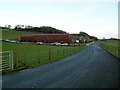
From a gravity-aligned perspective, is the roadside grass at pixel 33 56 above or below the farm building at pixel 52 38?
below

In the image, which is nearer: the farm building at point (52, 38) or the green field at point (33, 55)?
the green field at point (33, 55)

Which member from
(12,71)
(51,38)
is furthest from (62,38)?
(12,71)

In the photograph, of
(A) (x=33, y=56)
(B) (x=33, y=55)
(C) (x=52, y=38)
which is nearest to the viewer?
(A) (x=33, y=56)

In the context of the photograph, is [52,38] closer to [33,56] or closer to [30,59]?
[33,56]

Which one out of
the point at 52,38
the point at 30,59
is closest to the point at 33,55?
the point at 30,59

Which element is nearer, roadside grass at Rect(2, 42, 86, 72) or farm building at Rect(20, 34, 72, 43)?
roadside grass at Rect(2, 42, 86, 72)

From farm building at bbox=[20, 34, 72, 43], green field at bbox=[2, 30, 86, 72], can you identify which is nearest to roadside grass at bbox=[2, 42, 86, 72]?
green field at bbox=[2, 30, 86, 72]

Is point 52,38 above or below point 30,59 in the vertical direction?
above

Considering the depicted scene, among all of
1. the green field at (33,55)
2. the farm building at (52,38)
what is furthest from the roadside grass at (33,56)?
the farm building at (52,38)

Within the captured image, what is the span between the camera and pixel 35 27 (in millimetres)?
147875

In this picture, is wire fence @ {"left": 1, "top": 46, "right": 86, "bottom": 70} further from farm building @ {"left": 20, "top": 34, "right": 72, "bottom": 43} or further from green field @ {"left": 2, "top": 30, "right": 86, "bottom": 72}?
farm building @ {"left": 20, "top": 34, "right": 72, "bottom": 43}

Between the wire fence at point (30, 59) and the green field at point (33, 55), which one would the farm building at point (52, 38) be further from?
the wire fence at point (30, 59)

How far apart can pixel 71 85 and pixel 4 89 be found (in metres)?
2.96

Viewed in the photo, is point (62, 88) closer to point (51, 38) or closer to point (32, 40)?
point (51, 38)
